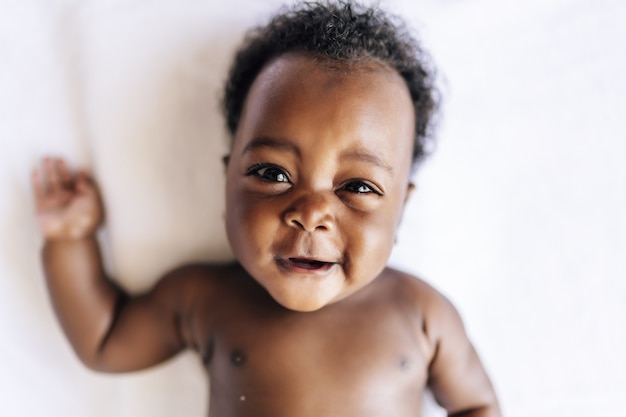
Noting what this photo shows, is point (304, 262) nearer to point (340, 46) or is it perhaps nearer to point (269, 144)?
point (269, 144)

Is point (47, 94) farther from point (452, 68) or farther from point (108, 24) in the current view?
point (452, 68)

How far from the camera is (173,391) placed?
1.13m

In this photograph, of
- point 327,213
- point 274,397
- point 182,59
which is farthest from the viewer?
point 182,59

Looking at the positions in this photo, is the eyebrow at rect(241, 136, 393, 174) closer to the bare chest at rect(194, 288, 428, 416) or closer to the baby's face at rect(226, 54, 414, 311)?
the baby's face at rect(226, 54, 414, 311)

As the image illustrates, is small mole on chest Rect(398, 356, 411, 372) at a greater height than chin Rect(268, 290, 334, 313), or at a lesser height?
lesser

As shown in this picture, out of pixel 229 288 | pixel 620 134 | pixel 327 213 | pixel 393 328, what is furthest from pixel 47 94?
pixel 620 134

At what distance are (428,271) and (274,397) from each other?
36 centimetres

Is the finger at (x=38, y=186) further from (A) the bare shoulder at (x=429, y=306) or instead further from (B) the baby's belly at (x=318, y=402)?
(A) the bare shoulder at (x=429, y=306)

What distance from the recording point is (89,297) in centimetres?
105

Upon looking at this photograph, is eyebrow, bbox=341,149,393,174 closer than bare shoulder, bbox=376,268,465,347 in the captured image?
Yes

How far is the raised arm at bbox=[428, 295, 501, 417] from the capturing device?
1035 mm

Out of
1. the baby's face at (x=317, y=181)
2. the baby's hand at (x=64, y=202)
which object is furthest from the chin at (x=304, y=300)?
the baby's hand at (x=64, y=202)

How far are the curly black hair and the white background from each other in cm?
6

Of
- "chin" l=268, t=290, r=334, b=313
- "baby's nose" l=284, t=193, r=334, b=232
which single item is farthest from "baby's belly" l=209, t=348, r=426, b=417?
"baby's nose" l=284, t=193, r=334, b=232
